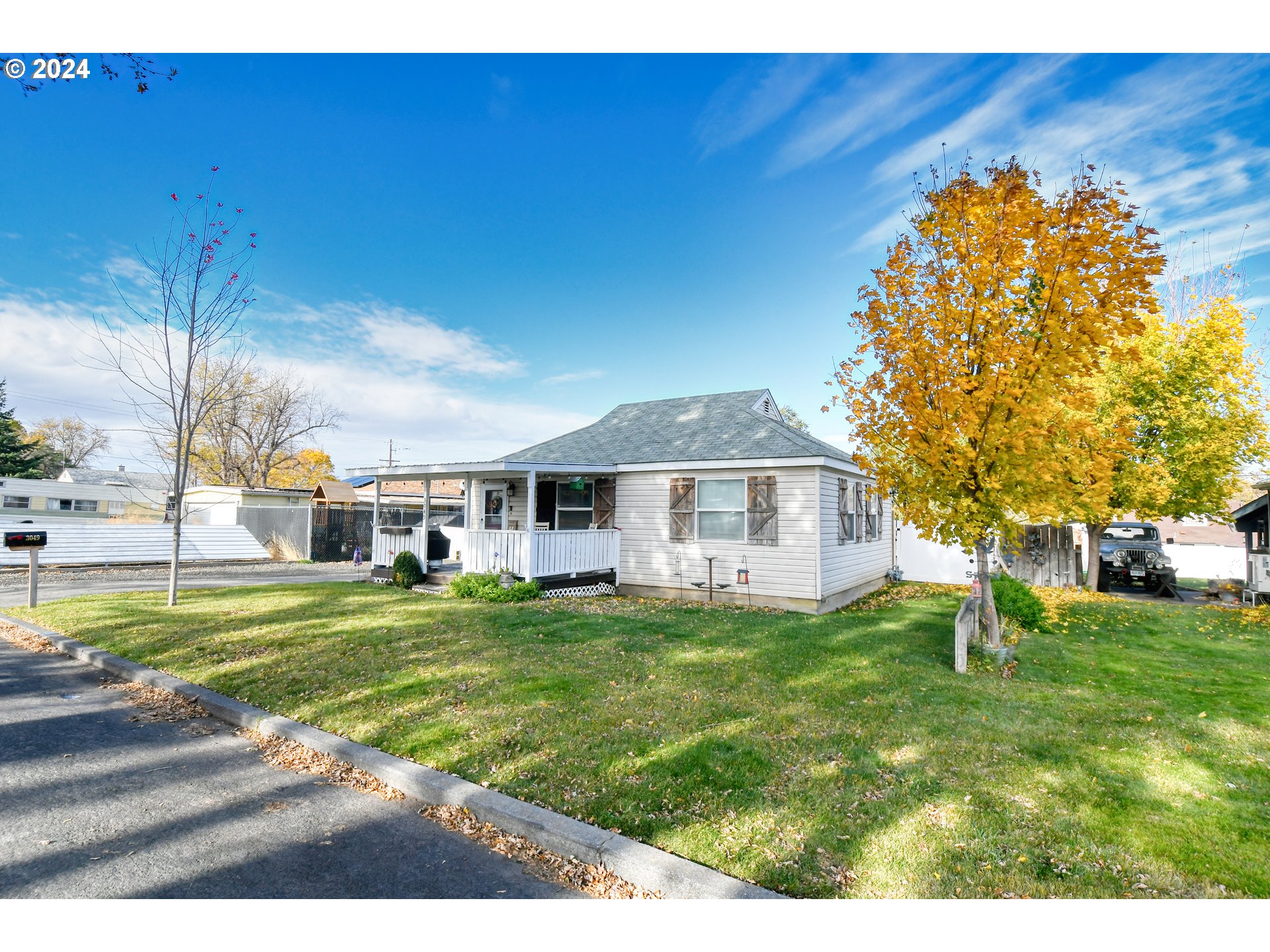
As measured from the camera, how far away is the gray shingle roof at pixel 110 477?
46.8 metres

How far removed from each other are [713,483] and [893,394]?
17.9 ft

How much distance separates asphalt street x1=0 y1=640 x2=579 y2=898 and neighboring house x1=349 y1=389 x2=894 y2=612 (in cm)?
739

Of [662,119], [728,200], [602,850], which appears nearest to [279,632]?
[602,850]

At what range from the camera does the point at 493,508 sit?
14.5 m

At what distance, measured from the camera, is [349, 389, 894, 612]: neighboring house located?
11.3 metres

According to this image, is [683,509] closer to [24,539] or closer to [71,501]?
[24,539]

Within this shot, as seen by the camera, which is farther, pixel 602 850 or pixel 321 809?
pixel 321 809

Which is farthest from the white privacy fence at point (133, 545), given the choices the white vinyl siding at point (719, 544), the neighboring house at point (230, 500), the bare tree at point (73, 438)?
the bare tree at point (73, 438)

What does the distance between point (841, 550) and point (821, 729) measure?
810 centimetres

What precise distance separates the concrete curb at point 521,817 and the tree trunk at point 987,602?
586cm

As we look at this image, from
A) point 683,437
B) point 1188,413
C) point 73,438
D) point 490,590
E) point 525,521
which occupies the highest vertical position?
point 73,438

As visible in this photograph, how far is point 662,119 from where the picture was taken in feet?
34.2

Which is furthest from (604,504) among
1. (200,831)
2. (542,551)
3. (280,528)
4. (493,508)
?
(280,528)
